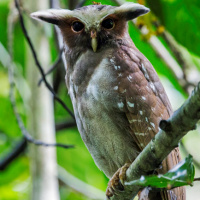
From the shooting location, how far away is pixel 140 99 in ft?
9.68

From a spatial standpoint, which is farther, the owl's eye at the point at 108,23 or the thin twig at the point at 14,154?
the thin twig at the point at 14,154

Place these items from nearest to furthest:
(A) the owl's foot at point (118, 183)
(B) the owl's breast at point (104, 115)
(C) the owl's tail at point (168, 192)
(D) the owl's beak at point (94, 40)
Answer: (A) the owl's foot at point (118, 183) → (C) the owl's tail at point (168, 192) → (B) the owl's breast at point (104, 115) → (D) the owl's beak at point (94, 40)

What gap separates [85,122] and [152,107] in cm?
49

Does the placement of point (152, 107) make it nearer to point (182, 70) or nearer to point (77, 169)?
point (182, 70)

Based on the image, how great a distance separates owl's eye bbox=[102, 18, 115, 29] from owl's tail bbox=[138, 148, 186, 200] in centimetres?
102

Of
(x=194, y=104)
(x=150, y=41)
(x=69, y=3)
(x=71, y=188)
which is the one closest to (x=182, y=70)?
(x=150, y=41)

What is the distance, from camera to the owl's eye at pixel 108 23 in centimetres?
322

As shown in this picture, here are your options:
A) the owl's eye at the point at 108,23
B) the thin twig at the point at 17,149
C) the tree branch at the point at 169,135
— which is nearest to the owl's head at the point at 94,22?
the owl's eye at the point at 108,23

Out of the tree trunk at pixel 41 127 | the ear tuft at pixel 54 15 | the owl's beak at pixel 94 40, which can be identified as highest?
the ear tuft at pixel 54 15

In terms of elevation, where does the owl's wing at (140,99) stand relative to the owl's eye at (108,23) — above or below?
below

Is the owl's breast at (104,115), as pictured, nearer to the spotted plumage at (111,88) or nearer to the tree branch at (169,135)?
the spotted plumage at (111,88)

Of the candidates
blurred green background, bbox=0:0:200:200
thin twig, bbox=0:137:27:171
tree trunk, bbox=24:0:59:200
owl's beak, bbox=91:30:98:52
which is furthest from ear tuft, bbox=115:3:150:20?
thin twig, bbox=0:137:27:171

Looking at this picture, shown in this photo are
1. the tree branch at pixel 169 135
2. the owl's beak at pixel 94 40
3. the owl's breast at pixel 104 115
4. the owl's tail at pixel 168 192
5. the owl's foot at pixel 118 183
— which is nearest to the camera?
the tree branch at pixel 169 135

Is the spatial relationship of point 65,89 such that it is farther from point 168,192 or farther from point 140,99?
point 168,192
